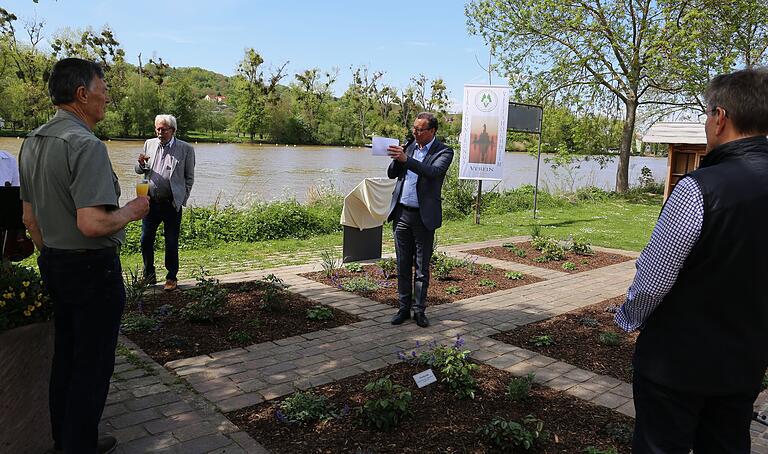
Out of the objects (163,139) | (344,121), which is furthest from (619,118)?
(344,121)

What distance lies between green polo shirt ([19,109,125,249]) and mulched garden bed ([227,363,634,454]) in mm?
1457

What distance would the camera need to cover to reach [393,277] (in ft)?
23.9

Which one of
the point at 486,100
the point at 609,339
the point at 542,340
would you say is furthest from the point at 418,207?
the point at 486,100

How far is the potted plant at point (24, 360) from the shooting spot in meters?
2.62

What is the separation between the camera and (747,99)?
6.15 ft

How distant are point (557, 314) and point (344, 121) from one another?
2313 inches

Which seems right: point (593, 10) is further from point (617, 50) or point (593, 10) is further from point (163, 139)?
point (163, 139)

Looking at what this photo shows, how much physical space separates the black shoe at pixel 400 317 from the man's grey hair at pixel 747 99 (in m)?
3.78

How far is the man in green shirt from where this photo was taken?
8.06 ft

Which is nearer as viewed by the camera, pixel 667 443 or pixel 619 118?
pixel 667 443

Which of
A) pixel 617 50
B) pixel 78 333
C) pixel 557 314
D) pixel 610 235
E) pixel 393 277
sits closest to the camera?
pixel 78 333

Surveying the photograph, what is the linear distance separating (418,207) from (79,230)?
→ 3197 millimetres

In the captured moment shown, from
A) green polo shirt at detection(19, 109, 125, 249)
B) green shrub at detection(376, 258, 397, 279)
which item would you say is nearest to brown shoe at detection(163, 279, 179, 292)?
green shrub at detection(376, 258, 397, 279)

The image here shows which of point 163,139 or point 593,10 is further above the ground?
point 593,10
